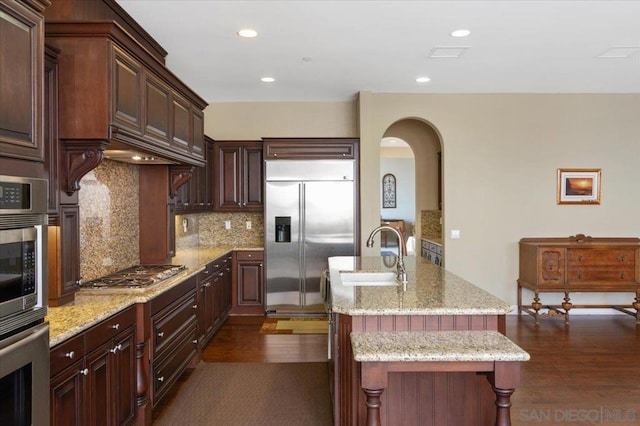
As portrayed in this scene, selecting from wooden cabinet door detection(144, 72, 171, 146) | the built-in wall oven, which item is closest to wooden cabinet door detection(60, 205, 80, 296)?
wooden cabinet door detection(144, 72, 171, 146)

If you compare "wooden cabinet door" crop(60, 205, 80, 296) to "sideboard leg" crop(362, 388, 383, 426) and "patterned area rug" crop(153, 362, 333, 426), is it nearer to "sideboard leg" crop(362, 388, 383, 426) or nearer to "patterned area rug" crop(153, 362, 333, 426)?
"patterned area rug" crop(153, 362, 333, 426)

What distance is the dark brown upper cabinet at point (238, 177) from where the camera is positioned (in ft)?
19.1

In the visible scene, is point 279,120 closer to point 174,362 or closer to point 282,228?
point 282,228

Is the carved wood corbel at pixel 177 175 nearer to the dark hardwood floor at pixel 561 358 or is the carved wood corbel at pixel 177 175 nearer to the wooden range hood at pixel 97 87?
the wooden range hood at pixel 97 87

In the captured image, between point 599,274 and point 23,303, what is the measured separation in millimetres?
5745

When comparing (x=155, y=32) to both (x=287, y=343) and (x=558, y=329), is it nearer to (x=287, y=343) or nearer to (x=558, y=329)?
(x=287, y=343)

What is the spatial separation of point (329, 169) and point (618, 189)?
12.4ft

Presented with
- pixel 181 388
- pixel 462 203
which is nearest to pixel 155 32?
pixel 181 388

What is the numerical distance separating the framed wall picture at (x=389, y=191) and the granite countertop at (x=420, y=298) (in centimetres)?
1062

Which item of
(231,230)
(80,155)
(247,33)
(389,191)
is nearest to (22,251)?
(80,155)

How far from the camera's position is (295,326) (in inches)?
205

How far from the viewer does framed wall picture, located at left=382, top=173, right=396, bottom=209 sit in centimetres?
1384

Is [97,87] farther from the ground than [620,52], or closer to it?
closer to it

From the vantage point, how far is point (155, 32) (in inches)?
143
